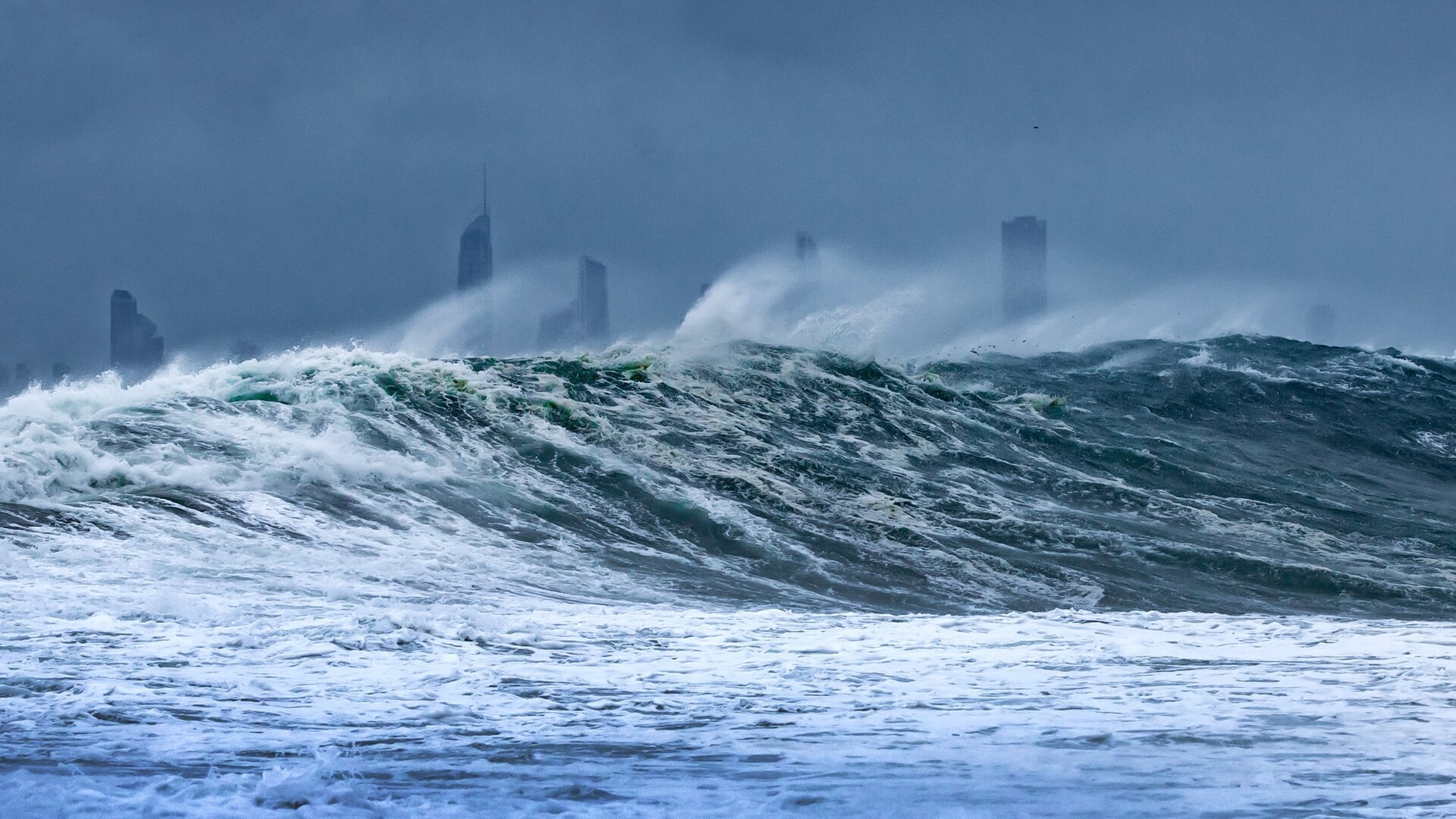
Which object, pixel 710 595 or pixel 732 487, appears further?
pixel 732 487

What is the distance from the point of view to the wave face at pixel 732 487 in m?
8.78

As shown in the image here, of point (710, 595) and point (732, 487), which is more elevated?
point (732, 487)

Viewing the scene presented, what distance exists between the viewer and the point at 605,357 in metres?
17.2

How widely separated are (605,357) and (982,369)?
7.64 metres

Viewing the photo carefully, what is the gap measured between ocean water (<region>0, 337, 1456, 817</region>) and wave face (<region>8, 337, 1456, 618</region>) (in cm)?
6

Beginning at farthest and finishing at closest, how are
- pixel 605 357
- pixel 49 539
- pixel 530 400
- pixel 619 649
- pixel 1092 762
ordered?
pixel 605 357 → pixel 530 400 → pixel 49 539 → pixel 619 649 → pixel 1092 762

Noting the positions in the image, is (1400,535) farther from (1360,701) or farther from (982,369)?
(982,369)

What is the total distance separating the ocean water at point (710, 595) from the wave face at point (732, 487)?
6 cm

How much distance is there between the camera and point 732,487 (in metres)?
12.0

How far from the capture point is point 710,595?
326 inches

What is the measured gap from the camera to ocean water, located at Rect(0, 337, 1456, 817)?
155 inches

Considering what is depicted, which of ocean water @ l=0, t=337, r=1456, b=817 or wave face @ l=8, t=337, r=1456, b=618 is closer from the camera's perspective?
ocean water @ l=0, t=337, r=1456, b=817

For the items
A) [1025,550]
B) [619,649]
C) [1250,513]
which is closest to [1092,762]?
[619,649]

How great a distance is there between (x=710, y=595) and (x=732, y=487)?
3750mm
